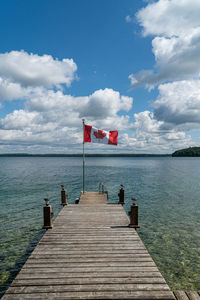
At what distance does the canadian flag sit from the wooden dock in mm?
8417

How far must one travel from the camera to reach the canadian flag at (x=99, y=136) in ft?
54.2

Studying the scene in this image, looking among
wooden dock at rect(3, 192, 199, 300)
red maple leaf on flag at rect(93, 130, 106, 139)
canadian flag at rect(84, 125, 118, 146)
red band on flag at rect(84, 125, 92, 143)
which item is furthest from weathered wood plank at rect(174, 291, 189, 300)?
red band on flag at rect(84, 125, 92, 143)

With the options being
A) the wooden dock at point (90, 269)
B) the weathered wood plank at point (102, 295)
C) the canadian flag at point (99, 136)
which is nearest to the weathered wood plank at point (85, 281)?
the wooden dock at point (90, 269)

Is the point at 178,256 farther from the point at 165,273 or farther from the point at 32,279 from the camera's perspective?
the point at 32,279

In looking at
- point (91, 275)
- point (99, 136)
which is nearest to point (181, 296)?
point (91, 275)

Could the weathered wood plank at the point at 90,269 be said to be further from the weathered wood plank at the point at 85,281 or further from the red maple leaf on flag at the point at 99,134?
the red maple leaf on flag at the point at 99,134

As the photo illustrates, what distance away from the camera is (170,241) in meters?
13.4

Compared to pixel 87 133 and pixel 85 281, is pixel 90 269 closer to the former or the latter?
pixel 85 281

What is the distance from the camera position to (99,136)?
655 inches

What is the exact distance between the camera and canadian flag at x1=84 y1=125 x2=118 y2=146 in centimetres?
1652

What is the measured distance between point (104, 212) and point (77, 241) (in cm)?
464

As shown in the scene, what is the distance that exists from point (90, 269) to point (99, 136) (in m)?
11.8

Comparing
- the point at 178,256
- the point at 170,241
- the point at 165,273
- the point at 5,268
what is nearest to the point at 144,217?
the point at 170,241

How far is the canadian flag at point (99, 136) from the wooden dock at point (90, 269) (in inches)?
331
